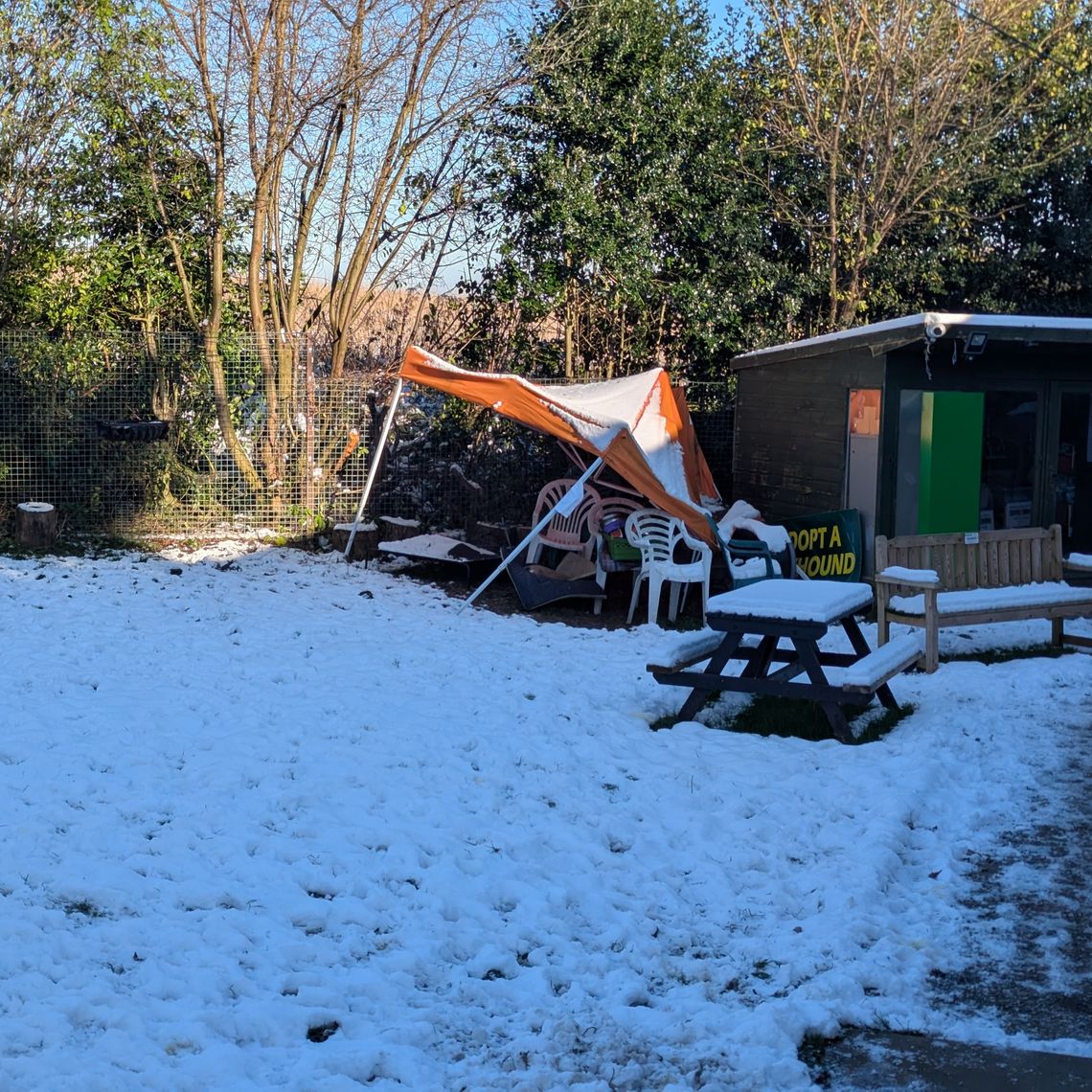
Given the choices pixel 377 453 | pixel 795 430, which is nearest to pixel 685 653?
pixel 377 453

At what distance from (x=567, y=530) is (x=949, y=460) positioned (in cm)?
332

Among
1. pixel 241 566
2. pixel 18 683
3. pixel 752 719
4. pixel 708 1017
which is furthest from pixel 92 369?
pixel 708 1017

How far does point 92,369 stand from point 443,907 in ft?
30.4

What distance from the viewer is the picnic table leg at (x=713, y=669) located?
6848mm

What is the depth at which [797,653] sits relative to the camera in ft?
23.1

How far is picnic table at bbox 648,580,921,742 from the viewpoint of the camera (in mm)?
6590

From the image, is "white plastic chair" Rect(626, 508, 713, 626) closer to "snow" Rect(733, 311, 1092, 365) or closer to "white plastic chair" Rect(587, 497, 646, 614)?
"white plastic chair" Rect(587, 497, 646, 614)

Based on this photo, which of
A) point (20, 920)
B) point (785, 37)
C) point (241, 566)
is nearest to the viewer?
point (20, 920)

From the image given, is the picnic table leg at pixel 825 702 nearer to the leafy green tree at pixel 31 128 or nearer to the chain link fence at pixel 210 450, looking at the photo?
the chain link fence at pixel 210 450

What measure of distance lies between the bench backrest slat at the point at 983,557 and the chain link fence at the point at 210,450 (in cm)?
505

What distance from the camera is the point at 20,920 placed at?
3.96 meters

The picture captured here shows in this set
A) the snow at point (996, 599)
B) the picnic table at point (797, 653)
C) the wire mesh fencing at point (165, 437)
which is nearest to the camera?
the picnic table at point (797, 653)

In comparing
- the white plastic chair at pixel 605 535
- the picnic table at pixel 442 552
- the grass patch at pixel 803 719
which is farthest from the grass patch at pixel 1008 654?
the picnic table at pixel 442 552

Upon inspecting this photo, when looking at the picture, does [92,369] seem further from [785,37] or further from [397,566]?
[785,37]
